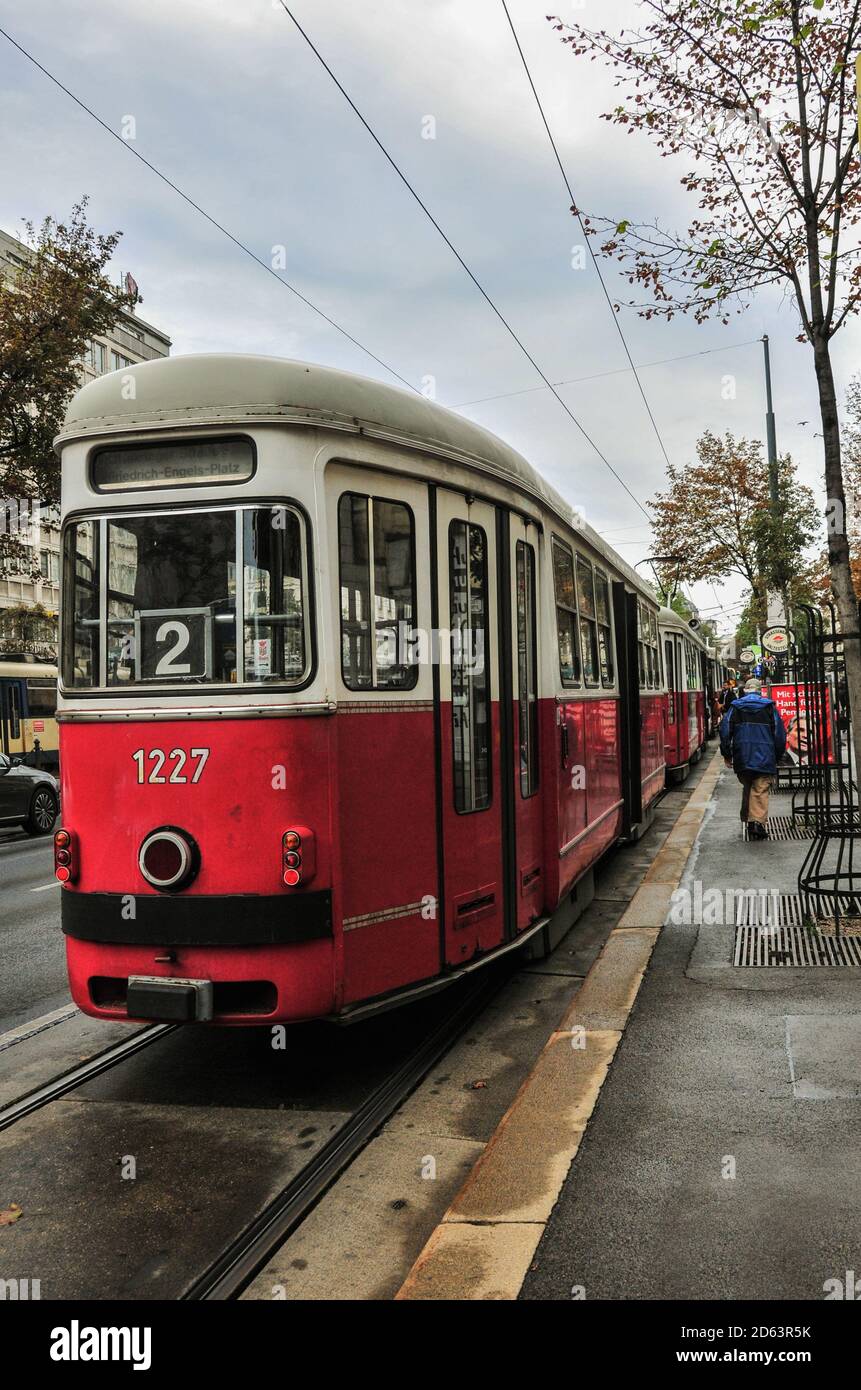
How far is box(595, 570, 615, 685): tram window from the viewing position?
967cm

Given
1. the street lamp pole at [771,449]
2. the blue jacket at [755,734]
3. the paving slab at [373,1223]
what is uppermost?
the street lamp pole at [771,449]

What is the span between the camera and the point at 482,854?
19.5 ft

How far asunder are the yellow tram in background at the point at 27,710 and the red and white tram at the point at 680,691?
1465 centimetres

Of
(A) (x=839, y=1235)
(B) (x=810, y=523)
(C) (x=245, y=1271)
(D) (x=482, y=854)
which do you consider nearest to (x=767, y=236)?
(D) (x=482, y=854)

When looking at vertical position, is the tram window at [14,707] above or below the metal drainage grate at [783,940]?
above

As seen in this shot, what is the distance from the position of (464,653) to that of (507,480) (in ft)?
3.65

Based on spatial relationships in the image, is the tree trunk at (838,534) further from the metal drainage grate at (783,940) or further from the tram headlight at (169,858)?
the tram headlight at (169,858)

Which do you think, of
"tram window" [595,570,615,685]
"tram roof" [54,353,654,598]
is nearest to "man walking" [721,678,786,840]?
"tram window" [595,570,615,685]

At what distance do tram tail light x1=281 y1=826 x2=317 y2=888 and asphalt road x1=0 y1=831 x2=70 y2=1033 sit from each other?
2.84 metres

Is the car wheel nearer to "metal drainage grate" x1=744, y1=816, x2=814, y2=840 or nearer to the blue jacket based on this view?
the blue jacket

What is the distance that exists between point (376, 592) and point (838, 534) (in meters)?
4.57

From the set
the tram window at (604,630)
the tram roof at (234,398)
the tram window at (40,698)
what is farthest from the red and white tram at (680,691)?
the tram window at (40,698)

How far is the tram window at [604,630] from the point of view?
31.7ft
